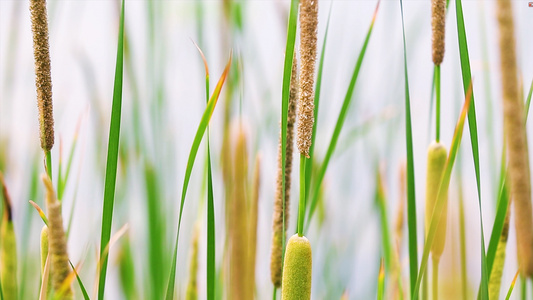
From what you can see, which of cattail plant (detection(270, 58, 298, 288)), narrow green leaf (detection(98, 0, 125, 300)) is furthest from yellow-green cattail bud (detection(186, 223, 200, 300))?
narrow green leaf (detection(98, 0, 125, 300))

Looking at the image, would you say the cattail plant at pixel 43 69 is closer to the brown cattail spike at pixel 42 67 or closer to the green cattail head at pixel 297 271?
the brown cattail spike at pixel 42 67

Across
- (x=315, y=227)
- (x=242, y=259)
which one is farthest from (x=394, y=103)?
(x=242, y=259)

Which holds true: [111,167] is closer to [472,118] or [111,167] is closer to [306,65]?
[306,65]

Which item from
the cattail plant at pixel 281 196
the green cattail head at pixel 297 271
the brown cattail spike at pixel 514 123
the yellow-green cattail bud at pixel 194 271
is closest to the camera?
the brown cattail spike at pixel 514 123

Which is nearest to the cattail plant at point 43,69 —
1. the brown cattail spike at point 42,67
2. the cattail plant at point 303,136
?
the brown cattail spike at point 42,67

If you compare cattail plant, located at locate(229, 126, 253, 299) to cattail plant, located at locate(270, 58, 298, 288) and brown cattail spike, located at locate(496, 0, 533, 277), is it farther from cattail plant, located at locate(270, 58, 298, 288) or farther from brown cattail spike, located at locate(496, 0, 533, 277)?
brown cattail spike, located at locate(496, 0, 533, 277)

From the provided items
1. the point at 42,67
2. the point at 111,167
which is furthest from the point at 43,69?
the point at 111,167
